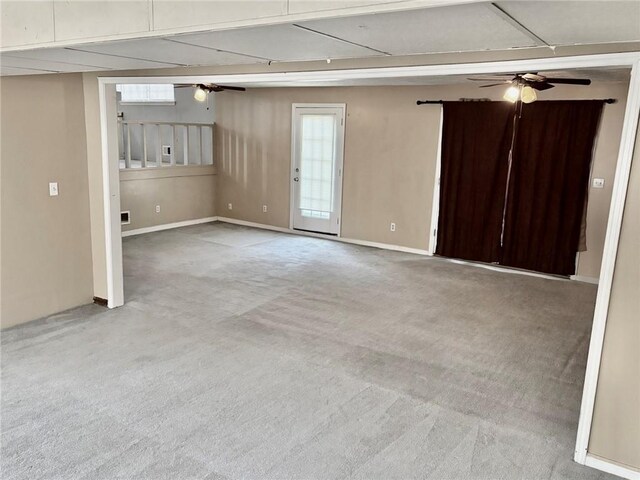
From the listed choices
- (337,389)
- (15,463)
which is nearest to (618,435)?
(337,389)

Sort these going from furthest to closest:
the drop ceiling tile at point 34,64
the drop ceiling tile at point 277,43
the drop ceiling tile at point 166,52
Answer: the drop ceiling tile at point 34,64 → the drop ceiling tile at point 166,52 → the drop ceiling tile at point 277,43

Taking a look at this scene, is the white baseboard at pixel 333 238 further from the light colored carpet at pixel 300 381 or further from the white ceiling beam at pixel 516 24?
the white ceiling beam at pixel 516 24

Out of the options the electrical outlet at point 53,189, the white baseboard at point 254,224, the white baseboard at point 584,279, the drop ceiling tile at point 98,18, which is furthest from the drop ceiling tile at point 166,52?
the white baseboard at point 254,224

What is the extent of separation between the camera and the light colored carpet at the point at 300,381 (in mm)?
2492

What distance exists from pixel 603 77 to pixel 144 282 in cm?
504

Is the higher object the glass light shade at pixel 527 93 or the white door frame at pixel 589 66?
the glass light shade at pixel 527 93

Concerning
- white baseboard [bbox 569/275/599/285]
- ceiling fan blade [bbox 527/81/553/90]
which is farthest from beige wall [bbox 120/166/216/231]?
white baseboard [bbox 569/275/599/285]

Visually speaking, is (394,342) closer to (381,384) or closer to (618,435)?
(381,384)

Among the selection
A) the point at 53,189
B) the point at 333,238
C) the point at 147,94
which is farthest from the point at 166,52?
the point at 147,94

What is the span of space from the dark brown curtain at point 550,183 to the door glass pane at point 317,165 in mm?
2669

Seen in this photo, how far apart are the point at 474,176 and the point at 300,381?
13.3ft

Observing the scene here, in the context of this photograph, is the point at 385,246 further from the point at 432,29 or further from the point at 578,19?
the point at 578,19

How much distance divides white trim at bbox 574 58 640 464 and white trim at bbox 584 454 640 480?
29 millimetres

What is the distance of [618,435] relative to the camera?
8.20 feet
